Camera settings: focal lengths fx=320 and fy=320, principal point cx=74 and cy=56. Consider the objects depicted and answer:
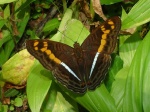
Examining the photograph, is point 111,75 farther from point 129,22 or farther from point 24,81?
point 24,81

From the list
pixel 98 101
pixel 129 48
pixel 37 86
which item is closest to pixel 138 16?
pixel 129 48

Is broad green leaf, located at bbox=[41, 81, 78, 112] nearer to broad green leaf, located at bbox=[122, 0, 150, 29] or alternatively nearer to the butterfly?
the butterfly

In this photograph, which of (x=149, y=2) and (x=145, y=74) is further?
(x=149, y=2)

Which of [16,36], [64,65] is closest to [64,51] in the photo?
[64,65]

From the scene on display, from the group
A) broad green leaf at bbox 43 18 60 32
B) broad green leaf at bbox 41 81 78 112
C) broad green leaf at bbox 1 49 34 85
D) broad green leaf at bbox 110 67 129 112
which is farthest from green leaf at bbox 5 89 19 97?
broad green leaf at bbox 110 67 129 112

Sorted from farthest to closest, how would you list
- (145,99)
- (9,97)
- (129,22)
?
(9,97) → (129,22) → (145,99)

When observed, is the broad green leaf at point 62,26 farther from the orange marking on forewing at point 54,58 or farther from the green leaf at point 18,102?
the green leaf at point 18,102

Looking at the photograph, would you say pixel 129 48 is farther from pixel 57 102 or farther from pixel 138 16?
pixel 57 102

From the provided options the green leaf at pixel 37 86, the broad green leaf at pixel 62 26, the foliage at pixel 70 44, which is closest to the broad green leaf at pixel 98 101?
the foliage at pixel 70 44
